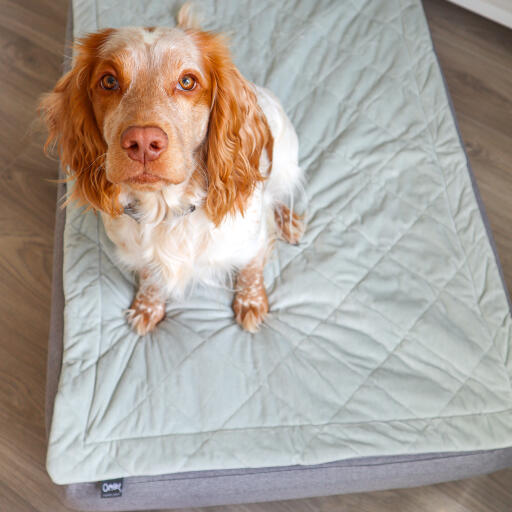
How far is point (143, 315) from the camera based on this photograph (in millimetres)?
1843

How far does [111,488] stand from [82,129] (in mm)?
1046

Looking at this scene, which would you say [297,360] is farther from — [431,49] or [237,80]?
[431,49]

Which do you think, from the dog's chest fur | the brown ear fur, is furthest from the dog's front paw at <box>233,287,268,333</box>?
the brown ear fur

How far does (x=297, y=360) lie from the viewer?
1.80 metres

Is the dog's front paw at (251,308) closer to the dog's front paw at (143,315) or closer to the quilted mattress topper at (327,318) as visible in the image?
the quilted mattress topper at (327,318)

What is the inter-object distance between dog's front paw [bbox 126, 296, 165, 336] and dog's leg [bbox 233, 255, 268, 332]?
0.28 m

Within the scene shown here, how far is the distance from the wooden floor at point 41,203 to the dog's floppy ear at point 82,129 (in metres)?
0.83

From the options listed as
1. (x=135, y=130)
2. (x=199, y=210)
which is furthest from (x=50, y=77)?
(x=135, y=130)

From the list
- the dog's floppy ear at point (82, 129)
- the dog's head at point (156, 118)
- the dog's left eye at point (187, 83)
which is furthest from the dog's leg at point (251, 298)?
the dog's left eye at point (187, 83)

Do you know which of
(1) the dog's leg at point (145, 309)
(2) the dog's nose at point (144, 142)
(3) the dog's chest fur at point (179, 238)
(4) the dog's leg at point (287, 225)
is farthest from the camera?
(4) the dog's leg at point (287, 225)

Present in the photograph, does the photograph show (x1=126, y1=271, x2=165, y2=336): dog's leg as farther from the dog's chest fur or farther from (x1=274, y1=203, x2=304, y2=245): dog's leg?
(x1=274, y1=203, x2=304, y2=245): dog's leg

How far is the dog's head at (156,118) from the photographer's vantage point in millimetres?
1194

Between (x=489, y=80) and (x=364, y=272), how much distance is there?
1420 mm

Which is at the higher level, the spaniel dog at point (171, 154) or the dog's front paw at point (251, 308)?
the spaniel dog at point (171, 154)
